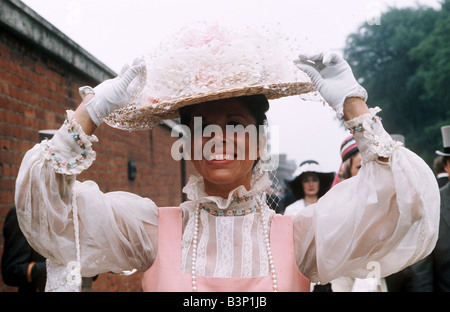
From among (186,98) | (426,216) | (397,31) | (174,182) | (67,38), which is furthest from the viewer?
(397,31)

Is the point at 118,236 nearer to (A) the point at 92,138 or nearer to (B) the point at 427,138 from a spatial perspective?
(A) the point at 92,138

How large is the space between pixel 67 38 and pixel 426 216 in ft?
11.4

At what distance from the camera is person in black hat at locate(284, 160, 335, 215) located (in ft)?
15.2

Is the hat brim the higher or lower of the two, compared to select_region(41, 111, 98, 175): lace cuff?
higher

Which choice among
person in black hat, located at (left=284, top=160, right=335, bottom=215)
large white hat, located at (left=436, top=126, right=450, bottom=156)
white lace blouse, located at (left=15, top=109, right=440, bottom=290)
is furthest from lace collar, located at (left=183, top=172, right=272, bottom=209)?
person in black hat, located at (left=284, top=160, right=335, bottom=215)

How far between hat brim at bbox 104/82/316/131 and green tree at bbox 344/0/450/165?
61.8 feet

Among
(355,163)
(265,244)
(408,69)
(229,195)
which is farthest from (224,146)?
(408,69)

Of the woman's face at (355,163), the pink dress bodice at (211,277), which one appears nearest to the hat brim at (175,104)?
the pink dress bodice at (211,277)

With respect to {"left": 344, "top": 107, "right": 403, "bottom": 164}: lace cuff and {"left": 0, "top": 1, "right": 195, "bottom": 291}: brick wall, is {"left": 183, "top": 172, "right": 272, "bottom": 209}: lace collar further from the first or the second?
{"left": 344, "top": 107, "right": 403, "bottom": 164}: lace cuff

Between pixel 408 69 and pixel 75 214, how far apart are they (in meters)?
23.6

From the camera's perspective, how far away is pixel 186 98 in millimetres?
1594

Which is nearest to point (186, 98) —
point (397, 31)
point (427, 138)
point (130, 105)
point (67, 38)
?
point (130, 105)

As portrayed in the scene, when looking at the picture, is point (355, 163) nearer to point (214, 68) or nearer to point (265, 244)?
point (265, 244)

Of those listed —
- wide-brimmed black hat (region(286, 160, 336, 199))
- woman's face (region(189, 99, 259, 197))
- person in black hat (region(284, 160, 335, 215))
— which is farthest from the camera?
wide-brimmed black hat (region(286, 160, 336, 199))
